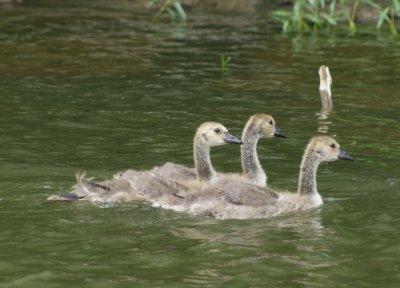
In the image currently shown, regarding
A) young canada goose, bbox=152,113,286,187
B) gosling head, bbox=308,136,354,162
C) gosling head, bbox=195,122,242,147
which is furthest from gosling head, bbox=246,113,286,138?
gosling head, bbox=308,136,354,162

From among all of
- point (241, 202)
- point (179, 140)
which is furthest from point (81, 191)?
point (179, 140)

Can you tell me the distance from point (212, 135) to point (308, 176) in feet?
4.23

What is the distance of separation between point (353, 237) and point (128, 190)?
9.54 feet

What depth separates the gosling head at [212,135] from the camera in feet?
45.0

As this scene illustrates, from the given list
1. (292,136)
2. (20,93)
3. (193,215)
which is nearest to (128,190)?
(193,215)

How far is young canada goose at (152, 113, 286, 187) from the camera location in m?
13.9

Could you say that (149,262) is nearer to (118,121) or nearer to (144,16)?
(118,121)

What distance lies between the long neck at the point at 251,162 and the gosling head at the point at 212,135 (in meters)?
0.39

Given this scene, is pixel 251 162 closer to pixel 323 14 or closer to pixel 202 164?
pixel 202 164

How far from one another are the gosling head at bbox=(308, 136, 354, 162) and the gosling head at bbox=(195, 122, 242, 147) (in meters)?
0.94

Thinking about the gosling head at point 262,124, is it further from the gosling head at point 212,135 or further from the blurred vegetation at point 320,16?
the blurred vegetation at point 320,16

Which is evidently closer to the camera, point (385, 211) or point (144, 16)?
point (385, 211)

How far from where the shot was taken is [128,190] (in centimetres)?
1344

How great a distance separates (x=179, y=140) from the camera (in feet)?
55.7
